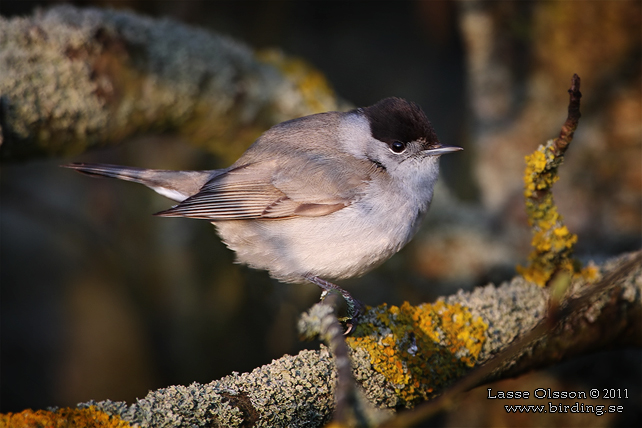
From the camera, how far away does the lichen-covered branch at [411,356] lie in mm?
2115

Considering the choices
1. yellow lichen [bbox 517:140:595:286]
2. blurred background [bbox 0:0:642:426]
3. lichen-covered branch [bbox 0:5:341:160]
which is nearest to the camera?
yellow lichen [bbox 517:140:595:286]

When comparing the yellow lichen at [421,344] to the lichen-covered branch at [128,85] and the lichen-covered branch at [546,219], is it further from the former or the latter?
the lichen-covered branch at [128,85]

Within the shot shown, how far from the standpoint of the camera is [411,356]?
2.52 metres

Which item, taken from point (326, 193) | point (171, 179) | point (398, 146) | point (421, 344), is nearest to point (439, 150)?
point (398, 146)

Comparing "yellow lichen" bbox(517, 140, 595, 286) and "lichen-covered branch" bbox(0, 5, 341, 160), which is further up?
"lichen-covered branch" bbox(0, 5, 341, 160)

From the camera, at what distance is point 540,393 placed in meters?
3.73

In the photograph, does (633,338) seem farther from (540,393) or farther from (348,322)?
(348,322)

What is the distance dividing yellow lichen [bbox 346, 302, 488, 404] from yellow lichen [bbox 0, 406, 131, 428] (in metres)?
1.06

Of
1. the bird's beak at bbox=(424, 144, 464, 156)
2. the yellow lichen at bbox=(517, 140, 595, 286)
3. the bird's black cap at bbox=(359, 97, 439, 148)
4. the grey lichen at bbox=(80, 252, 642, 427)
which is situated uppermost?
the bird's black cap at bbox=(359, 97, 439, 148)

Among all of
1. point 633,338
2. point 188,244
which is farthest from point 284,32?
point 633,338

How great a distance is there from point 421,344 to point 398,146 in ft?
4.18

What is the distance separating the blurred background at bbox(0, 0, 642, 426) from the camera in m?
4.18

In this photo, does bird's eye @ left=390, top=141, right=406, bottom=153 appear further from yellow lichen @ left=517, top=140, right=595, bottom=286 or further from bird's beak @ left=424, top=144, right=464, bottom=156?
yellow lichen @ left=517, top=140, right=595, bottom=286

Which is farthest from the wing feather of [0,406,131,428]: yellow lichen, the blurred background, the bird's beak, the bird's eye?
[0,406,131,428]: yellow lichen
